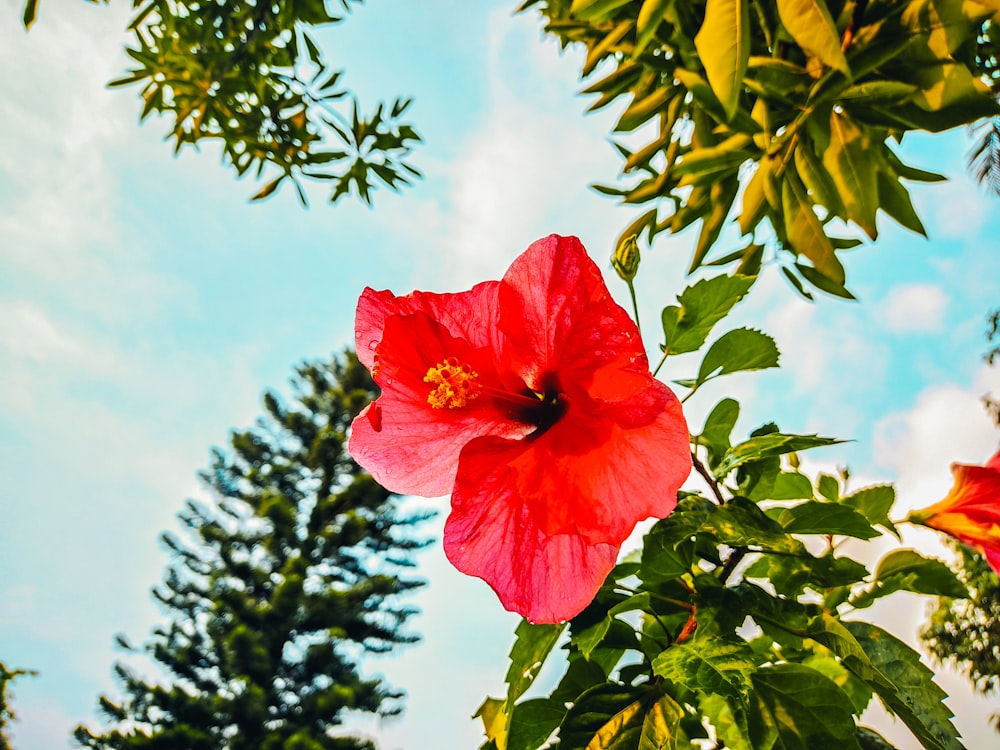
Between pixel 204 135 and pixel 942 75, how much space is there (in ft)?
6.58

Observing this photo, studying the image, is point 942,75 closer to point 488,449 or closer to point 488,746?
point 488,449

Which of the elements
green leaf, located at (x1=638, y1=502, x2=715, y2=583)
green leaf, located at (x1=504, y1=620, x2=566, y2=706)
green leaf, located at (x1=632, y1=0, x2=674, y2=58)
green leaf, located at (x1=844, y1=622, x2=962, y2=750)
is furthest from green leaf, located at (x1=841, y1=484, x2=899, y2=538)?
green leaf, located at (x1=632, y1=0, x2=674, y2=58)

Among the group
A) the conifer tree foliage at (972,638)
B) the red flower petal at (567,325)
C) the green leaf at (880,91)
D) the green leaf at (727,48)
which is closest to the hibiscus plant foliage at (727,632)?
the red flower petal at (567,325)

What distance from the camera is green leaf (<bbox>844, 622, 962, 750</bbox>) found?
46cm

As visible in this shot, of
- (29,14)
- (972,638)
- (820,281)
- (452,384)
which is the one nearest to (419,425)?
(452,384)

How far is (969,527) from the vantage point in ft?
1.90

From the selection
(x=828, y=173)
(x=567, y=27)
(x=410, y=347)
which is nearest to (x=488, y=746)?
(x=410, y=347)

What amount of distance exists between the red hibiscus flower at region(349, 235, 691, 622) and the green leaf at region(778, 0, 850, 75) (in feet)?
1.57

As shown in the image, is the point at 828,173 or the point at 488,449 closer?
the point at 488,449

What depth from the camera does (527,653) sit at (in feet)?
1.63

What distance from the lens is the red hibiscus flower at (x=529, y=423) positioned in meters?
0.38

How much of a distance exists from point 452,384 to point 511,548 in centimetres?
11

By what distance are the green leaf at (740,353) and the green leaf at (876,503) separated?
0.64 ft

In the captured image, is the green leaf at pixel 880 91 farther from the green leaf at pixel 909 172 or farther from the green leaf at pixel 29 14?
the green leaf at pixel 29 14
